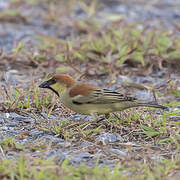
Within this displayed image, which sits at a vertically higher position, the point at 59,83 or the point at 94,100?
the point at 59,83

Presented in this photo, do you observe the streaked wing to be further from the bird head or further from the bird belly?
the bird head

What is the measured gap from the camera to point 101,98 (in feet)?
15.3

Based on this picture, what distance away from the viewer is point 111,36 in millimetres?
7727

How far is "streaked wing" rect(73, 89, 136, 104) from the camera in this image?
4.62 meters

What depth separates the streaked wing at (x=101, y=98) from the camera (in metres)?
4.62

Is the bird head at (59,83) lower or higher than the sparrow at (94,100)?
higher

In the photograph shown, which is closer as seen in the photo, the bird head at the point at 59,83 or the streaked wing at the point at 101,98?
the streaked wing at the point at 101,98

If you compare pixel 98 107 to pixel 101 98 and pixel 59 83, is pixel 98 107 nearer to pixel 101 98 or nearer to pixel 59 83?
pixel 101 98

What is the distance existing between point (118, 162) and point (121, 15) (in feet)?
20.0

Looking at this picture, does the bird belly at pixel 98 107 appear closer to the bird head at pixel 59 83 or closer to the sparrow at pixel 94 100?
the sparrow at pixel 94 100

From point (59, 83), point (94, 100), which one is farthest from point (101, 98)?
point (59, 83)

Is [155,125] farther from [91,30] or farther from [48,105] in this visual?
[91,30]

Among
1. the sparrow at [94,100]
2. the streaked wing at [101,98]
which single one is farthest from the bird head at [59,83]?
the streaked wing at [101,98]

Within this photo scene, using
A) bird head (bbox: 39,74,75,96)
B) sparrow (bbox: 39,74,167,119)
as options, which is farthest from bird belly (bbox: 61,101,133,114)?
bird head (bbox: 39,74,75,96)
